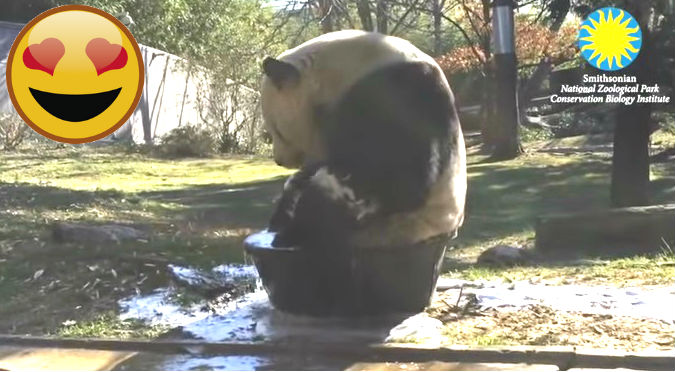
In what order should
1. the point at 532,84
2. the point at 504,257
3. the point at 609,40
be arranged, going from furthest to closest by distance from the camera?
1. the point at 532,84
2. the point at 609,40
3. the point at 504,257

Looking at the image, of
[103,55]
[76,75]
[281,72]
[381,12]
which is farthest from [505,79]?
[281,72]

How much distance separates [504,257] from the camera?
8070 mm

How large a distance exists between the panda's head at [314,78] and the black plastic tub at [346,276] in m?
0.61

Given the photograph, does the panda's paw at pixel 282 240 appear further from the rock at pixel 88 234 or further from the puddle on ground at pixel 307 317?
the rock at pixel 88 234

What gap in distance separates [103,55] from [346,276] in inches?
126

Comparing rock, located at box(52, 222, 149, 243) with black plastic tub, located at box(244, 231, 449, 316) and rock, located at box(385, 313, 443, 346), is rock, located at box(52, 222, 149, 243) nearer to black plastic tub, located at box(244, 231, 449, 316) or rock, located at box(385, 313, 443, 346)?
black plastic tub, located at box(244, 231, 449, 316)

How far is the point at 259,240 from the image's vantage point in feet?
18.1

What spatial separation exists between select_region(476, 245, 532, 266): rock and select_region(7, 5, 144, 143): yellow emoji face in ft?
11.4

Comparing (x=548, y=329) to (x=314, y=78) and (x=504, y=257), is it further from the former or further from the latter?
(x=504, y=257)

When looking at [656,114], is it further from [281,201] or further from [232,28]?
[232,28]

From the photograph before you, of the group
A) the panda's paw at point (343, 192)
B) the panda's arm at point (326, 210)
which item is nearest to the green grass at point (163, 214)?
the panda's arm at point (326, 210)

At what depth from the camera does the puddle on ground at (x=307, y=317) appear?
16.1 feet

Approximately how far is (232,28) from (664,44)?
19857 mm

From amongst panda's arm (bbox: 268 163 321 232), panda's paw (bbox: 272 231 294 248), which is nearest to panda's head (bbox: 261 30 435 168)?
panda's arm (bbox: 268 163 321 232)
